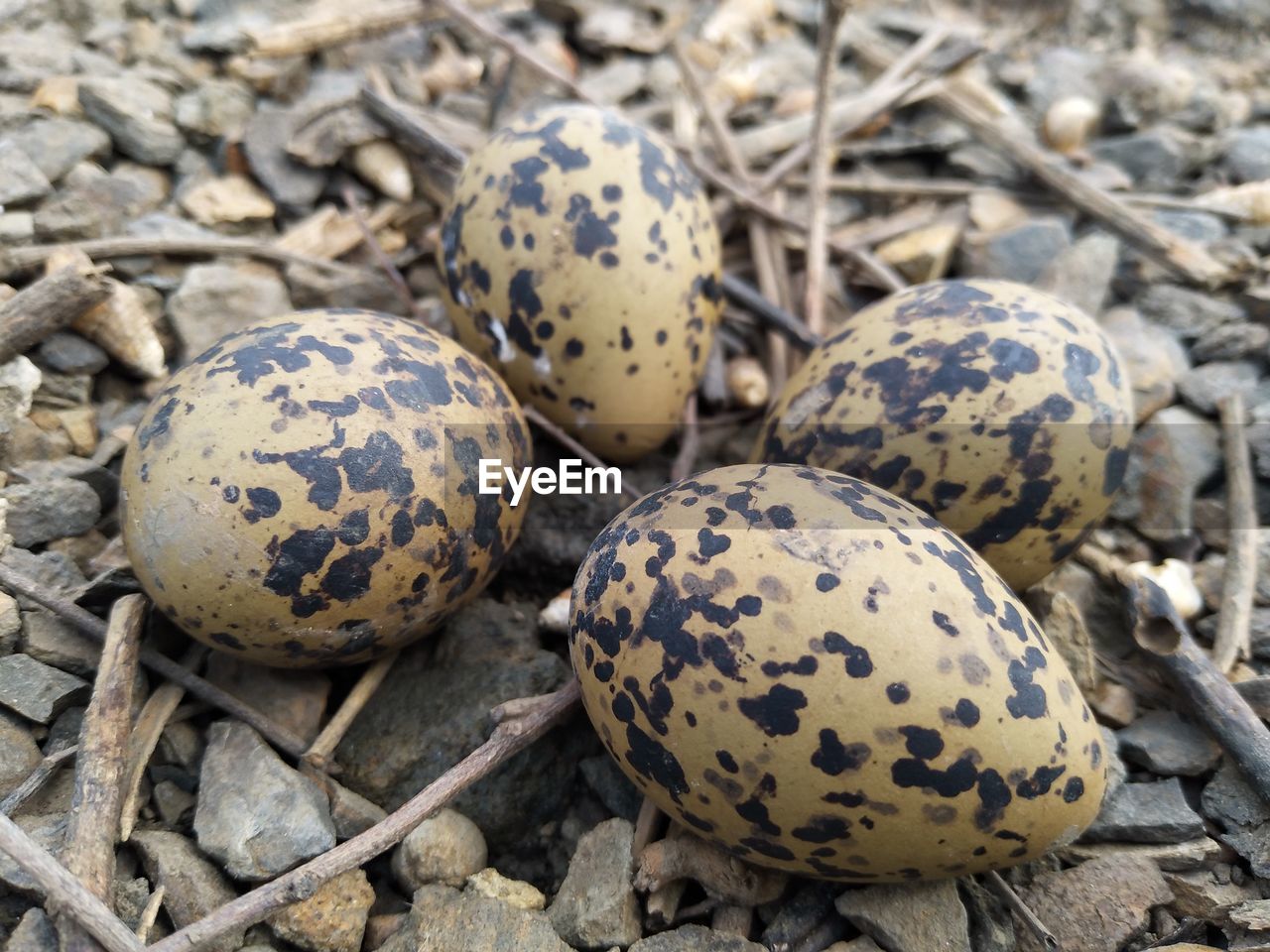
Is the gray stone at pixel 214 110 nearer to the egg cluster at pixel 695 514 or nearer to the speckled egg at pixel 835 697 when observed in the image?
the egg cluster at pixel 695 514

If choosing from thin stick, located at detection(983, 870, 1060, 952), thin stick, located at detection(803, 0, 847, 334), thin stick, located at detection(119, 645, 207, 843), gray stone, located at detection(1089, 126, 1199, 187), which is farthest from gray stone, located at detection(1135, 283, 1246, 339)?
thin stick, located at detection(119, 645, 207, 843)

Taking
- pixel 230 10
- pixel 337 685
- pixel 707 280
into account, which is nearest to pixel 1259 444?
pixel 707 280

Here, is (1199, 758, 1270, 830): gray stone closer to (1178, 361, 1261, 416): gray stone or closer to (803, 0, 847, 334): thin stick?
(1178, 361, 1261, 416): gray stone

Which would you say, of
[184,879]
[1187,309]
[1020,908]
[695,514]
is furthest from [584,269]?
[1187,309]

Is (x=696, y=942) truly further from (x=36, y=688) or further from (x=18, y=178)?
(x=18, y=178)

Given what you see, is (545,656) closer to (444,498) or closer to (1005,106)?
(444,498)

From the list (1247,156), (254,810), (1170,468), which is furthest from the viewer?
(1247,156)

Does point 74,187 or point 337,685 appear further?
point 74,187
